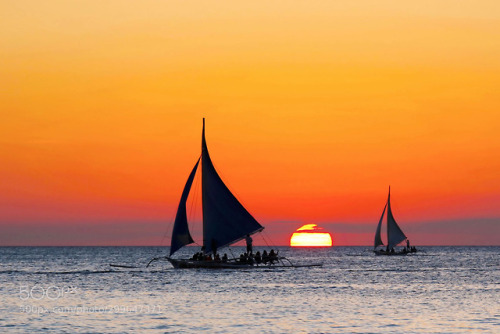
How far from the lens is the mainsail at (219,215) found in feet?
269

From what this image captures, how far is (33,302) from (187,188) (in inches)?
1131

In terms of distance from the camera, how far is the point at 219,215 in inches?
3248

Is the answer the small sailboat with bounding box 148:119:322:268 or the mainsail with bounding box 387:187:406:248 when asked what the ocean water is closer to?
the small sailboat with bounding box 148:119:322:268

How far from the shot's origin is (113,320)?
144ft

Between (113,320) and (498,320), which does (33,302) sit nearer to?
(113,320)

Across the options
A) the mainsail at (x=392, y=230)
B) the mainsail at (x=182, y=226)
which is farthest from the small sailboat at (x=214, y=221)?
the mainsail at (x=392, y=230)

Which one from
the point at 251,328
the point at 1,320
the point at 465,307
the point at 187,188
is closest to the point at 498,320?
the point at 465,307

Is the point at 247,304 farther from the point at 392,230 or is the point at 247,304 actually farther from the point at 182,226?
the point at 392,230

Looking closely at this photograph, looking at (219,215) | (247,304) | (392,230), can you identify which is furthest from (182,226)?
(392,230)

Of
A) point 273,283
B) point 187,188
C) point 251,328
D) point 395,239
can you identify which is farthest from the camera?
point 395,239

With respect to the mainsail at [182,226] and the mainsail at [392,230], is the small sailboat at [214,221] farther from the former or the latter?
the mainsail at [392,230]

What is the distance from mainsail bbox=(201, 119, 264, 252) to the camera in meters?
82.1

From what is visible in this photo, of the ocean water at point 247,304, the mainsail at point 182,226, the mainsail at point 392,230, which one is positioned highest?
the mainsail at point 392,230

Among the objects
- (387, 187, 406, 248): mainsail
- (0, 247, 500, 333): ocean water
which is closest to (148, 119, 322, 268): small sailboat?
(0, 247, 500, 333): ocean water
